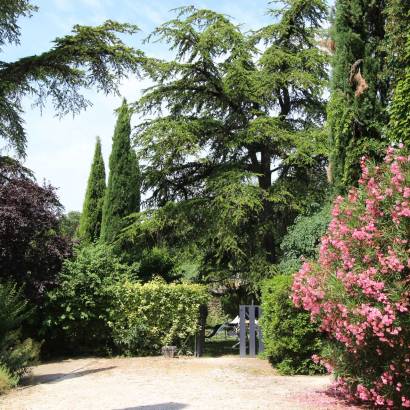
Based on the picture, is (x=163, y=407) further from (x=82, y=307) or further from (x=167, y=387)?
(x=82, y=307)

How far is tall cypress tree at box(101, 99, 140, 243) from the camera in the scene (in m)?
19.2

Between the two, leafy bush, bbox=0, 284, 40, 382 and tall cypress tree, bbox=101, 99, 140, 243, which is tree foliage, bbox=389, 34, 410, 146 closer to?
leafy bush, bbox=0, 284, 40, 382

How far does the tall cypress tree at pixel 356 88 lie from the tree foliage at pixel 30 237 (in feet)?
20.2

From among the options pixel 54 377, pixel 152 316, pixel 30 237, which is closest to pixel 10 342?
pixel 54 377

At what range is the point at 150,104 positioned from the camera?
17.3m

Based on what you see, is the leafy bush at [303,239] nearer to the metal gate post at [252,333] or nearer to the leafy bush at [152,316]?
the metal gate post at [252,333]

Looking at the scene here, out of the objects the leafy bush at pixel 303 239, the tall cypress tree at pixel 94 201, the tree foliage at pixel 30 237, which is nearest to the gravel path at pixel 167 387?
the tree foliage at pixel 30 237

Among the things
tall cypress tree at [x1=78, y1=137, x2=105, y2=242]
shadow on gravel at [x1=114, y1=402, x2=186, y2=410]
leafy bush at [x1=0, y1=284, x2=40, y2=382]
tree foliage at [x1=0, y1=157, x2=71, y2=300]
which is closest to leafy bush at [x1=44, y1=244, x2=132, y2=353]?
tree foliage at [x1=0, y1=157, x2=71, y2=300]

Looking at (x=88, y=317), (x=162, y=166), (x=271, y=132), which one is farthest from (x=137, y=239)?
(x=271, y=132)

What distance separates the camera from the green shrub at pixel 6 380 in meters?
8.53

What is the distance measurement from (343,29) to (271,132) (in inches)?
189

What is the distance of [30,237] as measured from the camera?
10766mm

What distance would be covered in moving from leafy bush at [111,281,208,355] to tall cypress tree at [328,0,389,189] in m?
4.92

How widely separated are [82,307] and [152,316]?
1806mm
